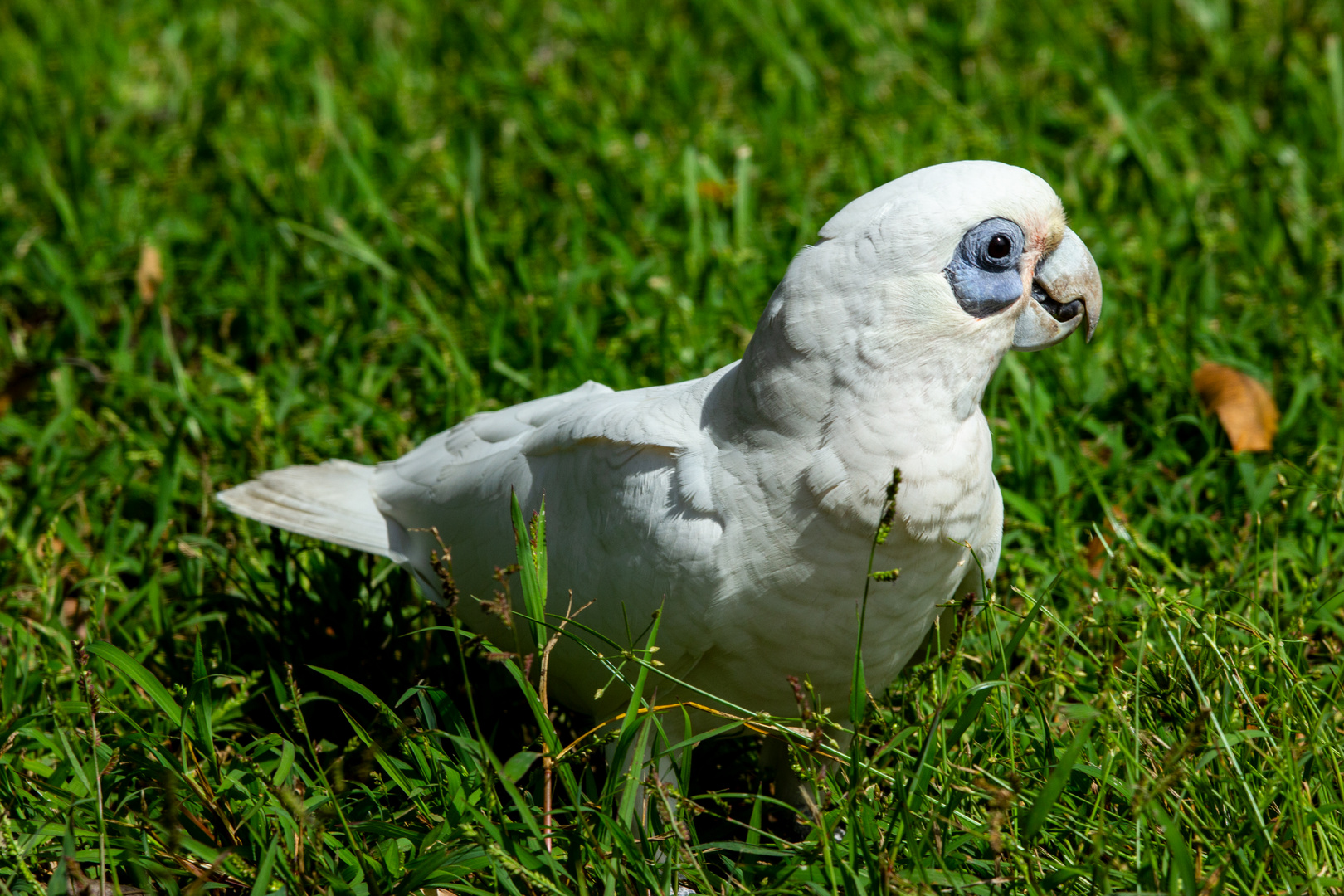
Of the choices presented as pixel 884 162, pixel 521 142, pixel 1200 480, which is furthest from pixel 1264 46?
pixel 521 142

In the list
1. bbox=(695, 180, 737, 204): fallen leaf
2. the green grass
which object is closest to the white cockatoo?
the green grass

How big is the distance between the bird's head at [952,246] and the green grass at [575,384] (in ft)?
2.02

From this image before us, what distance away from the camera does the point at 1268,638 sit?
2264mm

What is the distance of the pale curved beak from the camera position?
2.29 meters

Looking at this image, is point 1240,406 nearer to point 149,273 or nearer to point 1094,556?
point 1094,556

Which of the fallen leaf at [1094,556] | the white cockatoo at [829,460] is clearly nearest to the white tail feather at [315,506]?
the white cockatoo at [829,460]

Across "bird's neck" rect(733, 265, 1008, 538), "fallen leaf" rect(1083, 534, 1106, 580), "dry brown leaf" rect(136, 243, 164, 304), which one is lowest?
"fallen leaf" rect(1083, 534, 1106, 580)

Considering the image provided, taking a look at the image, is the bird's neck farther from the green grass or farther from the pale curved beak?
the green grass

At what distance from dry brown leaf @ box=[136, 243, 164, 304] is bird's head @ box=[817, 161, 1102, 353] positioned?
311 cm

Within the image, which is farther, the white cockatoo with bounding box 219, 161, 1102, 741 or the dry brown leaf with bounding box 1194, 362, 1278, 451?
the dry brown leaf with bounding box 1194, 362, 1278, 451

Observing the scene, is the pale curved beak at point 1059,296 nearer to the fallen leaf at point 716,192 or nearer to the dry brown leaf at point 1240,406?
the dry brown leaf at point 1240,406

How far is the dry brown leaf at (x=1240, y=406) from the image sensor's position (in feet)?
11.0

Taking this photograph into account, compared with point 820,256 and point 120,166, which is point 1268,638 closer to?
point 820,256

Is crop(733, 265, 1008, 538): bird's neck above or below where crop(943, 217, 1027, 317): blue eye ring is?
below
